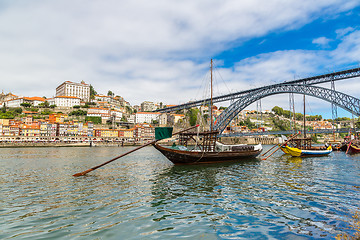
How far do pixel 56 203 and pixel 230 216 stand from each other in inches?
225

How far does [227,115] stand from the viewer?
51.9 m

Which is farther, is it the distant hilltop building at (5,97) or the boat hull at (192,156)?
the distant hilltop building at (5,97)

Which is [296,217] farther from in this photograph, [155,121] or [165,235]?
[155,121]

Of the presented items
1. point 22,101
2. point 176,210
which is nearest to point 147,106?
point 22,101

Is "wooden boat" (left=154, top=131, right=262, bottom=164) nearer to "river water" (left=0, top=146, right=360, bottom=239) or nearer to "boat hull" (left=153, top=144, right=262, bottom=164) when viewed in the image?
"boat hull" (left=153, top=144, right=262, bottom=164)

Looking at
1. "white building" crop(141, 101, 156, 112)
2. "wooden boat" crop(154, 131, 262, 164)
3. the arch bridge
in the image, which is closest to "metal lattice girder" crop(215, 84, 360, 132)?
the arch bridge

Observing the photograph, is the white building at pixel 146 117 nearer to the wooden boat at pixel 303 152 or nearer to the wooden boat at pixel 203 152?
the wooden boat at pixel 303 152

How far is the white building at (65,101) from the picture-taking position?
98.8 metres

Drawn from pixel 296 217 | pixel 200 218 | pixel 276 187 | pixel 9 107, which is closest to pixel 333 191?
pixel 276 187

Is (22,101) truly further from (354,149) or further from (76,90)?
(354,149)

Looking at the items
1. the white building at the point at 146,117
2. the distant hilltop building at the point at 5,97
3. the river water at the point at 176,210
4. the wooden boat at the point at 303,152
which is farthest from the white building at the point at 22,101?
the wooden boat at the point at 303,152

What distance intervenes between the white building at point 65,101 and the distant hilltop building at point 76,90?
7473mm

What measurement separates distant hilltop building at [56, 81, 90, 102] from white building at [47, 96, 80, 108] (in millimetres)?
7473

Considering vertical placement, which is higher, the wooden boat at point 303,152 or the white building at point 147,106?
the white building at point 147,106
